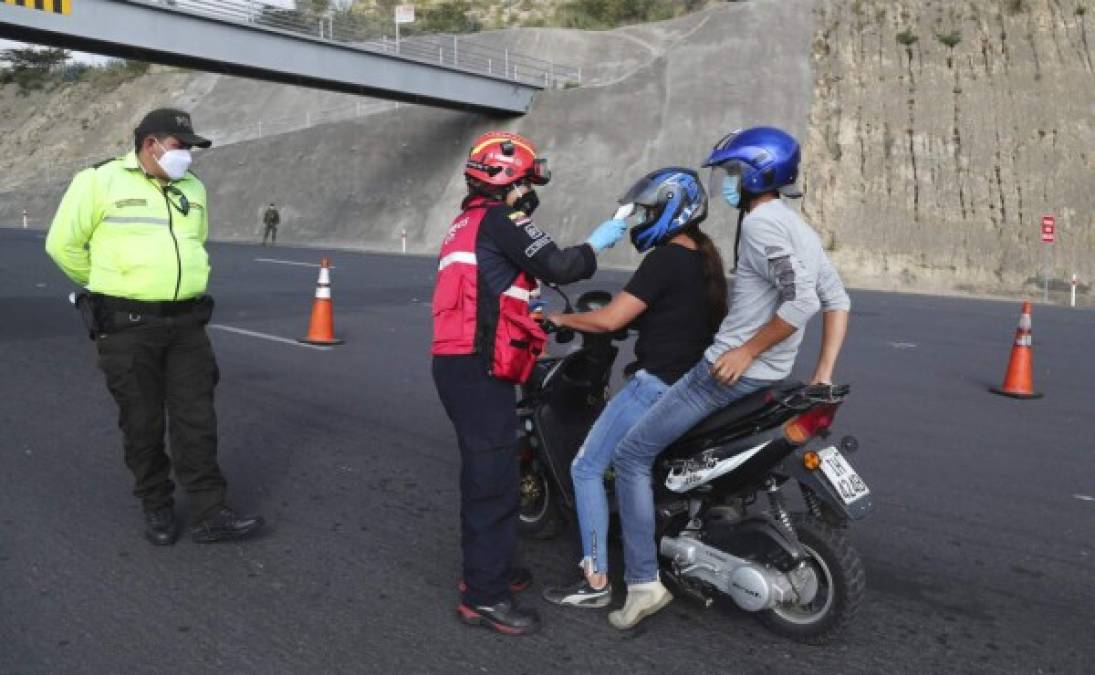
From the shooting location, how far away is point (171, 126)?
15.6 ft

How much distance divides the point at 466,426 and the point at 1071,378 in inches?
362

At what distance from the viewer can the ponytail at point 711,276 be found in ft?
13.2

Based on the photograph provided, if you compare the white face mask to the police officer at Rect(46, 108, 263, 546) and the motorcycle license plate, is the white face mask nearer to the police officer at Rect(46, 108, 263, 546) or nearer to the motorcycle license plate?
the police officer at Rect(46, 108, 263, 546)

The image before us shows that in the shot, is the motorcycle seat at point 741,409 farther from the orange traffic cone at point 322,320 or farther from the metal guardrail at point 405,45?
the metal guardrail at point 405,45

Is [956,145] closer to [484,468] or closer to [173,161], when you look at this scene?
[173,161]

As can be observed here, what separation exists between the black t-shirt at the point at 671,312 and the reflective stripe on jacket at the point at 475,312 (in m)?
0.44

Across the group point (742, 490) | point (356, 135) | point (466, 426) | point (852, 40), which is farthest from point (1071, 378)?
point (356, 135)

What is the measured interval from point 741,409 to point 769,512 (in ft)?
1.49

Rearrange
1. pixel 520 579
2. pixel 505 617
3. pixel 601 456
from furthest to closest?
1. pixel 520 579
2. pixel 601 456
3. pixel 505 617

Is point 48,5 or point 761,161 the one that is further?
point 48,5

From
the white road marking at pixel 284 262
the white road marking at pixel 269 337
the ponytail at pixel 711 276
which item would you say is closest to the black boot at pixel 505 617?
the ponytail at pixel 711 276

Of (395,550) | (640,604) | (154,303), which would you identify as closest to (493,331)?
(640,604)

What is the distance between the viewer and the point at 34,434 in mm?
6902

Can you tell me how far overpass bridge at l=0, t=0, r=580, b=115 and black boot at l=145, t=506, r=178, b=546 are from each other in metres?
22.2
